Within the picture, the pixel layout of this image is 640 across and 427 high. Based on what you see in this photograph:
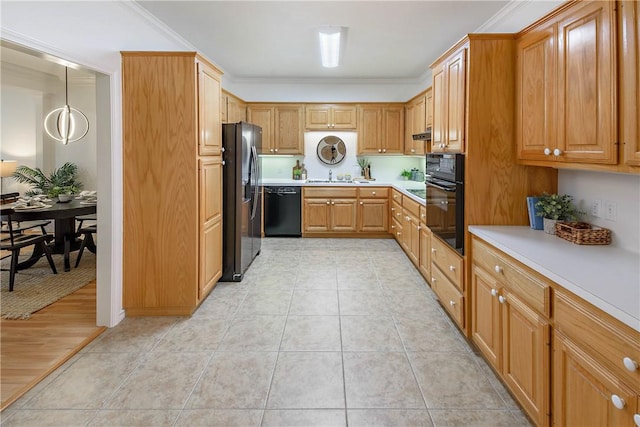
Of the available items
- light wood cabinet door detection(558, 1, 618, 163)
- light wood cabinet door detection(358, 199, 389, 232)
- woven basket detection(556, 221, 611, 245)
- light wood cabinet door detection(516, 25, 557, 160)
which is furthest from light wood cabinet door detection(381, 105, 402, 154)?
woven basket detection(556, 221, 611, 245)

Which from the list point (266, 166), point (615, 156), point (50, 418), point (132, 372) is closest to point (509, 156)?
point (615, 156)

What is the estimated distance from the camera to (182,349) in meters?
2.76

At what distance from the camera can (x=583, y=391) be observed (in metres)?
1.44

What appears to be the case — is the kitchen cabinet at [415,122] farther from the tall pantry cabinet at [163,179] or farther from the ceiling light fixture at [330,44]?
the tall pantry cabinet at [163,179]

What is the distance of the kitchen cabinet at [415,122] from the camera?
5.59 meters

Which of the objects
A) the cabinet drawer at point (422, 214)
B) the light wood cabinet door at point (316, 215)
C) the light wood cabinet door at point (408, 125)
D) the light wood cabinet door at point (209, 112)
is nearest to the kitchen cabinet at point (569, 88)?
the cabinet drawer at point (422, 214)

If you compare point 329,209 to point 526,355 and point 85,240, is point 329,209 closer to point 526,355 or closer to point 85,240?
point 85,240

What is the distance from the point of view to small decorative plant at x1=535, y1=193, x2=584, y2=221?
2.41 meters

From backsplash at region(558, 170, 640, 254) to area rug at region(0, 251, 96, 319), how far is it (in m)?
4.26

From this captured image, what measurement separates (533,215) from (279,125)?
4981 mm

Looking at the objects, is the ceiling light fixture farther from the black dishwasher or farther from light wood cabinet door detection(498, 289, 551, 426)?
light wood cabinet door detection(498, 289, 551, 426)

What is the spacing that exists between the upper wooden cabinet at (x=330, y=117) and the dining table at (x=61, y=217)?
3614mm

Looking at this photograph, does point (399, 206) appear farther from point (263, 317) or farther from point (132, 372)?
point (132, 372)

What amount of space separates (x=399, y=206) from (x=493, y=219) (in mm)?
3033
